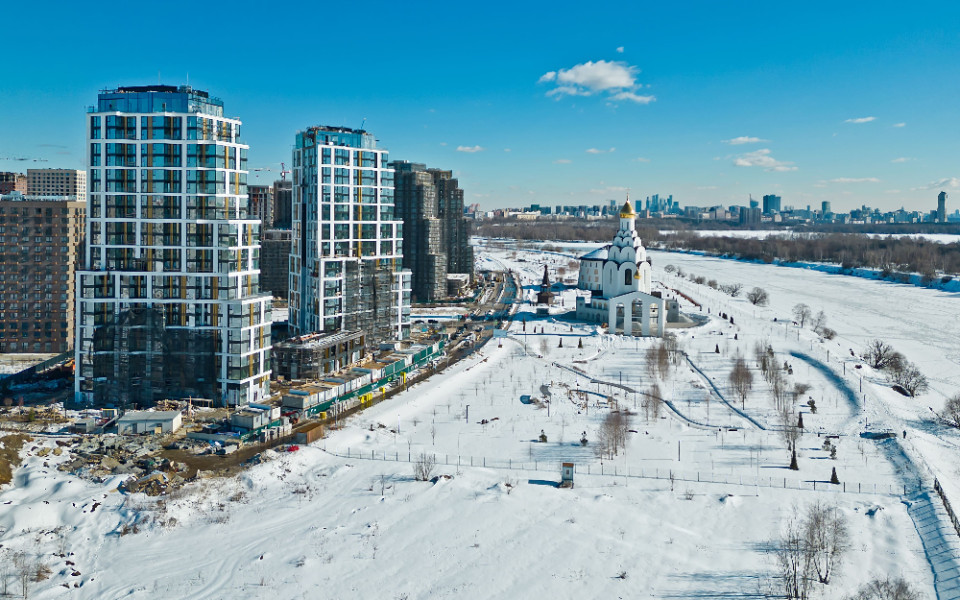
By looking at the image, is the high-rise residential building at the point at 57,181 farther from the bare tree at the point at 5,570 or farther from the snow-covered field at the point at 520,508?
the bare tree at the point at 5,570

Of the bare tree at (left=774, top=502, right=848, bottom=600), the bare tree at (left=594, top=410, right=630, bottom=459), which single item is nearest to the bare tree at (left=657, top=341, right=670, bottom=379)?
the bare tree at (left=594, top=410, right=630, bottom=459)

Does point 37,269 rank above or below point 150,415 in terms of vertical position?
above

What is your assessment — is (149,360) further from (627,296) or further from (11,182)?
(11,182)

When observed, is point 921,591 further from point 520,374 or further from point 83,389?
point 83,389

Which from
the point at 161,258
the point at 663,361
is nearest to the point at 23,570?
the point at 161,258

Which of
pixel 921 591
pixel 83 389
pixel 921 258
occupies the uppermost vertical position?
pixel 921 258

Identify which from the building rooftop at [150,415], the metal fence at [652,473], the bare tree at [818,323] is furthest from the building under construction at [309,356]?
the bare tree at [818,323]

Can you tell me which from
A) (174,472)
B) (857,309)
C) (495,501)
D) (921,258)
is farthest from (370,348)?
(921,258)
